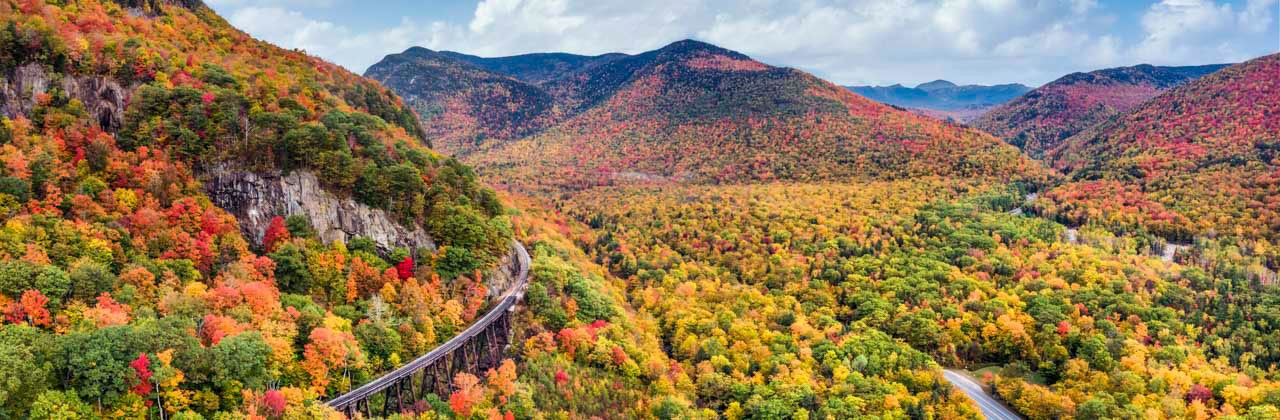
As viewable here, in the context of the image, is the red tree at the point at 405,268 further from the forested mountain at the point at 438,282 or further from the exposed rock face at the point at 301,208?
the exposed rock face at the point at 301,208

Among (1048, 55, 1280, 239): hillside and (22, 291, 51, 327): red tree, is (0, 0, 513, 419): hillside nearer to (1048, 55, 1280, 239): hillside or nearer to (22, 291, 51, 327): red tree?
(22, 291, 51, 327): red tree

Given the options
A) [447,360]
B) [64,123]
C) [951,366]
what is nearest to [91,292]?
[64,123]

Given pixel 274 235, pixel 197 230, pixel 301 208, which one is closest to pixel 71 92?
pixel 197 230

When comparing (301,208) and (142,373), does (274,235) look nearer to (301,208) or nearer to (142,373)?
(301,208)

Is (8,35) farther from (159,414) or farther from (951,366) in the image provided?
(951,366)

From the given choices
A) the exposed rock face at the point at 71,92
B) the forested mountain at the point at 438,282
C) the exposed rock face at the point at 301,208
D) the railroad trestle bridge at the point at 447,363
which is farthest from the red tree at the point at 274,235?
the railroad trestle bridge at the point at 447,363

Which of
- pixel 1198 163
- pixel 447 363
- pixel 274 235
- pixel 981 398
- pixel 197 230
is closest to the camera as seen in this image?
pixel 197 230
